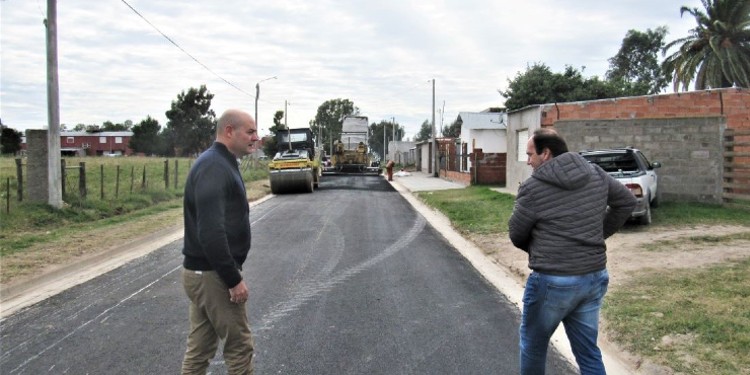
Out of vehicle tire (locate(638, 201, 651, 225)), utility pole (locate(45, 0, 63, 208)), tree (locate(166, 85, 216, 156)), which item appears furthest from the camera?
tree (locate(166, 85, 216, 156))

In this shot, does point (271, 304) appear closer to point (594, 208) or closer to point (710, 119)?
point (594, 208)

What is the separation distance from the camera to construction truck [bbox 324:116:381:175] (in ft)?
148

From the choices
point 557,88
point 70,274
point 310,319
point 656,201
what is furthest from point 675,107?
point 557,88

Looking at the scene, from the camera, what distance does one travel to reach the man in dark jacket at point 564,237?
3.44 m

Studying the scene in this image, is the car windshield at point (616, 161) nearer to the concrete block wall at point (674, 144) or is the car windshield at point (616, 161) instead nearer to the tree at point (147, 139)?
the concrete block wall at point (674, 144)

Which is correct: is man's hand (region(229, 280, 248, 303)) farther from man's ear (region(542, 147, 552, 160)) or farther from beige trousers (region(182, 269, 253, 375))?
man's ear (region(542, 147, 552, 160))

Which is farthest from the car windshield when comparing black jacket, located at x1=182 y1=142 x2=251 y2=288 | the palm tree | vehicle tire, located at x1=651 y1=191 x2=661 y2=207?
the palm tree

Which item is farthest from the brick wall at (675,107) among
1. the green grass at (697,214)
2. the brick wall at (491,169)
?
the brick wall at (491,169)

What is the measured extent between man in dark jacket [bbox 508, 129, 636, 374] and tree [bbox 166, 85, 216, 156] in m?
80.5

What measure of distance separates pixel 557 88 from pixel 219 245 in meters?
44.2

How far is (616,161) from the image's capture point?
41.0 feet

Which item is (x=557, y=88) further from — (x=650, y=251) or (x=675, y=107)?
(x=650, y=251)

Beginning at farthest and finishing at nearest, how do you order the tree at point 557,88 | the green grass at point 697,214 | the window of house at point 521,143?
the tree at point 557,88, the window of house at point 521,143, the green grass at point 697,214

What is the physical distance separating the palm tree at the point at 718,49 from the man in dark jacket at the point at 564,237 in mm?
37554
